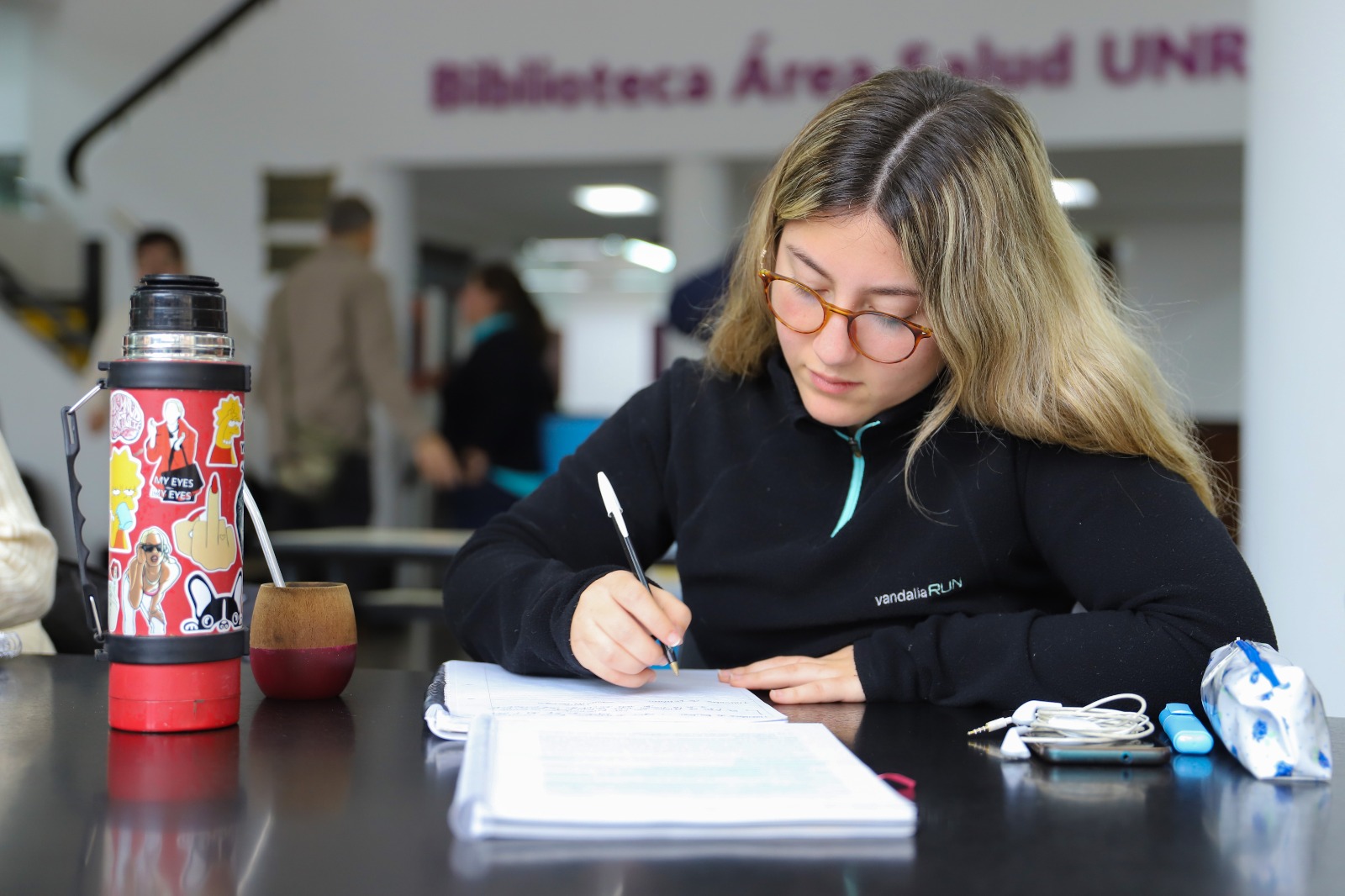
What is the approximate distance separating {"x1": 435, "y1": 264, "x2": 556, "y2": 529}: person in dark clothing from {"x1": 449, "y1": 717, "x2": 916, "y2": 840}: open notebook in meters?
4.07

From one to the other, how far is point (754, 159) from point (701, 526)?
5.34 meters

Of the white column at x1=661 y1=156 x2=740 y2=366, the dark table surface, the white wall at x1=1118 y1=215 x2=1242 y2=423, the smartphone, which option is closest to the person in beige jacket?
the dark table surface

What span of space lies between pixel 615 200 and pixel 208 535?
27.2 feet

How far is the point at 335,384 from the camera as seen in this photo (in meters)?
4.84

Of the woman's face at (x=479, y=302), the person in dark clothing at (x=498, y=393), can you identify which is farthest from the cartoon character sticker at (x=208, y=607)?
the woman's face at (x=479, y=302)

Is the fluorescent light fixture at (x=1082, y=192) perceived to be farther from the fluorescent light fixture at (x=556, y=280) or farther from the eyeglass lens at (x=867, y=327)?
the fluorescent light fixture at (x=556, y=280)

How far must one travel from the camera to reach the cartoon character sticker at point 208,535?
2.80 feet

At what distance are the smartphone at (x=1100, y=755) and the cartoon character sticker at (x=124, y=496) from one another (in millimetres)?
621

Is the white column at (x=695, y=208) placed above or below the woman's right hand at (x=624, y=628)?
A: above

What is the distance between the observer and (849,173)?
4.03 feet

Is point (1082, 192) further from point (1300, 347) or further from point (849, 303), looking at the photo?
point (849, 303)

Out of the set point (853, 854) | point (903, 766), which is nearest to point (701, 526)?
point (903, 766)

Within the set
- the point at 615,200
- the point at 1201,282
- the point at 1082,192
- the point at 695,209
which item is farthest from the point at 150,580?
the point at 1201,282

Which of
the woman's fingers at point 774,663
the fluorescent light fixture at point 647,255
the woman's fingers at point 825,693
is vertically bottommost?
the woman's fingers at point 825,693
